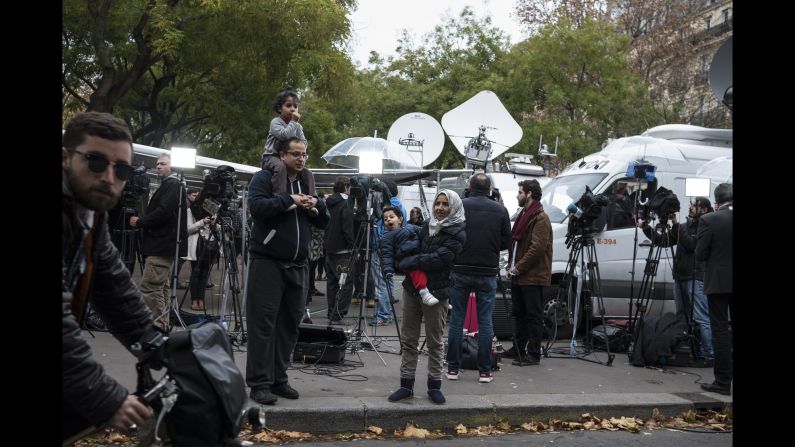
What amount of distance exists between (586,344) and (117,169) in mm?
9005

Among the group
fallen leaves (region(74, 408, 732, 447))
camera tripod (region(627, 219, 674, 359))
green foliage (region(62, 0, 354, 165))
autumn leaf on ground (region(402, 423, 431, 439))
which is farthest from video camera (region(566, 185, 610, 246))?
green foliage (region(62, 0, 354, 165))

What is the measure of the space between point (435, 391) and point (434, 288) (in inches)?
36.0

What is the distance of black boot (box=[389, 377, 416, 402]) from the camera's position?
7.28m

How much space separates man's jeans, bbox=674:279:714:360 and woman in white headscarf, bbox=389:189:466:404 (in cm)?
400

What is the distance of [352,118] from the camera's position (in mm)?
36438

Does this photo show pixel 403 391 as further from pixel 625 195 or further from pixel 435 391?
pixel 625 195

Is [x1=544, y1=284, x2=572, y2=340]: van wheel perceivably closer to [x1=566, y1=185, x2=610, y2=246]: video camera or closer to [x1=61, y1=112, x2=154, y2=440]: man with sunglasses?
[x1=566, y1=185, x2=610, y2=246]: video camera

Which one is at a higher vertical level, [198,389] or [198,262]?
[198,262]

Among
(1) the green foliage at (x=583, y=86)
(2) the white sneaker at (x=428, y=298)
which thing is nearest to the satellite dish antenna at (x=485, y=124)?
(2) the white sneaker at (x=428, y=298)

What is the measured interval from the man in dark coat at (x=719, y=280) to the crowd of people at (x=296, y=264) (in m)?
0.01

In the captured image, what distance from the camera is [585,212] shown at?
10.1 meters

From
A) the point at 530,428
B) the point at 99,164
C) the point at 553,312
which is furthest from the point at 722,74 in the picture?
the point at 553,312

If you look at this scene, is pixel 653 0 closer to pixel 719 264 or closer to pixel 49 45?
pixel 719 264
